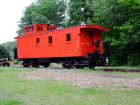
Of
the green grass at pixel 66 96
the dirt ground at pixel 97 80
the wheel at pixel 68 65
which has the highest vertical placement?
the wheel at pixel 68 65

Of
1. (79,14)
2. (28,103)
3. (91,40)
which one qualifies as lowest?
(28,103)

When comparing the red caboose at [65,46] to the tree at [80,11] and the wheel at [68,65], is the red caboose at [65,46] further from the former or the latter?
the tree at [80,11]

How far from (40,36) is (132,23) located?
8153mm

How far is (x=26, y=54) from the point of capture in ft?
114

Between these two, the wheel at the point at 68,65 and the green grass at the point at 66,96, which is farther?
the wheel at the point at 68,65

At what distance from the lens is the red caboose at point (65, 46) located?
28.6 meters

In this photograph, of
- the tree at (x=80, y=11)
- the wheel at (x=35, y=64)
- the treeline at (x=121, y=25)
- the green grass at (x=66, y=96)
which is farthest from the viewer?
the tree at (x=80, y=11)

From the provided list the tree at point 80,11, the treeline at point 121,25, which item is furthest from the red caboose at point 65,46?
the tree at point 80,11

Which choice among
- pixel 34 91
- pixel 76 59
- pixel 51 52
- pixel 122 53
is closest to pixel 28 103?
pixel 34 91

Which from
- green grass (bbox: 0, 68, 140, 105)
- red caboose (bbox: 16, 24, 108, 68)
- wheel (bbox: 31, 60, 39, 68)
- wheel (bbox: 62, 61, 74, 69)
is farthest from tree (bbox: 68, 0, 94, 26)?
green grass (bbox: 0, 68, 140, 105)

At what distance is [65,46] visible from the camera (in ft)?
98.3

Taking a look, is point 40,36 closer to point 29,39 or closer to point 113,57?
point 29,39

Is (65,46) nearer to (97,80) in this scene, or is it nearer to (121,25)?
(121,25)

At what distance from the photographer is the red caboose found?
93.7 feet
